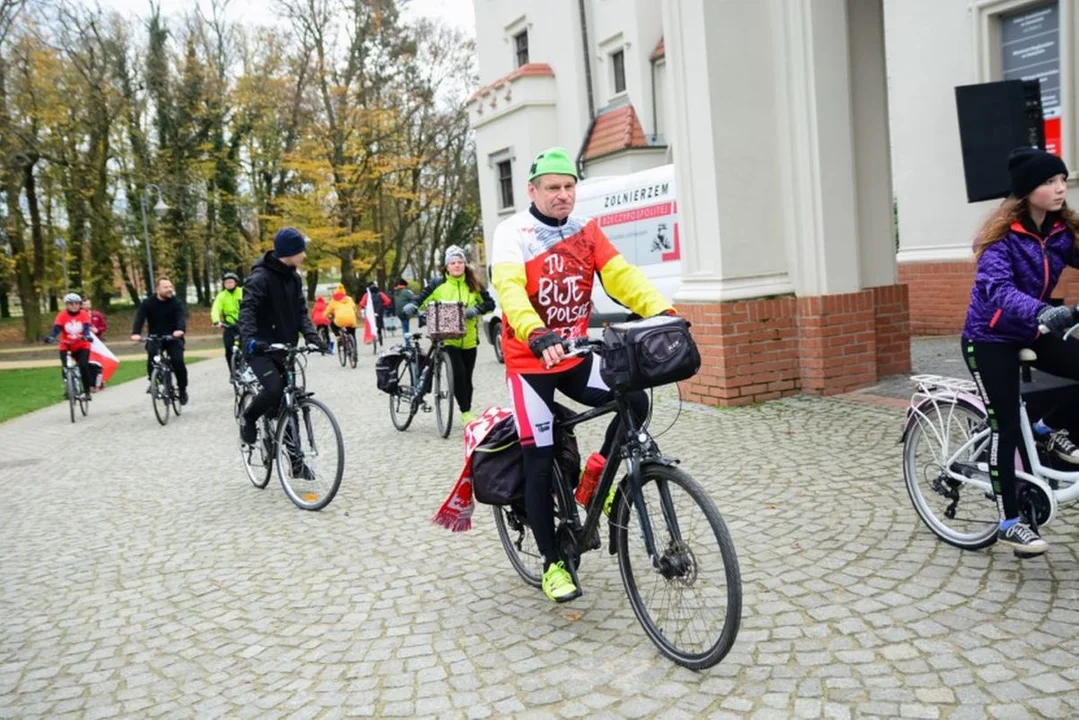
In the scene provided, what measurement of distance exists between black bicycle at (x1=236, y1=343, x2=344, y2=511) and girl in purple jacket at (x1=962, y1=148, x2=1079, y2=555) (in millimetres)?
4091

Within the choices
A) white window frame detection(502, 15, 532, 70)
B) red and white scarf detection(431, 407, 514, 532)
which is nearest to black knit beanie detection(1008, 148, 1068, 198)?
red and white scarf detection(431, 407, 514, 532)

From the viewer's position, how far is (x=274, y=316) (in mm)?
6684

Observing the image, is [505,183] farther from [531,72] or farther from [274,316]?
[274,316]

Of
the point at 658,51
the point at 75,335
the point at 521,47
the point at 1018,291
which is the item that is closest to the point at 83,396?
the point at 75,335

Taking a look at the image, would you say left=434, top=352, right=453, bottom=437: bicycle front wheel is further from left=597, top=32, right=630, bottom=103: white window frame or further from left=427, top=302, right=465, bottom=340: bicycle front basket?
left=597, top=32, right=630, bottom=103: white window frame

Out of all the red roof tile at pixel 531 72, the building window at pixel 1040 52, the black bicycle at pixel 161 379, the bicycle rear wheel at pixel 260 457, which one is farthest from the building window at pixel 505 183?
the bicycle rear wheel at pixel 260 457

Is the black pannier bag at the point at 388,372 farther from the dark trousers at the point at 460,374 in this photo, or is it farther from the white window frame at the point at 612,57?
the white window frame at the point at 612,57

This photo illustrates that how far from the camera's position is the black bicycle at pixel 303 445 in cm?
634

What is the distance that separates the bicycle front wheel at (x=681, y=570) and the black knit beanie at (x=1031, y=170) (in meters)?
1.90

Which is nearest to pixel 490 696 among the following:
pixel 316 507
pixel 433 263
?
pixel 316 507

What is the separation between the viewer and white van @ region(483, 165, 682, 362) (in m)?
11.9

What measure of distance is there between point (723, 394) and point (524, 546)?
13.9 ft

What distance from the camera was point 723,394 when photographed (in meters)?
8.34

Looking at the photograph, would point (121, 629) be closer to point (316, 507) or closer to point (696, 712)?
point (316, 507)
